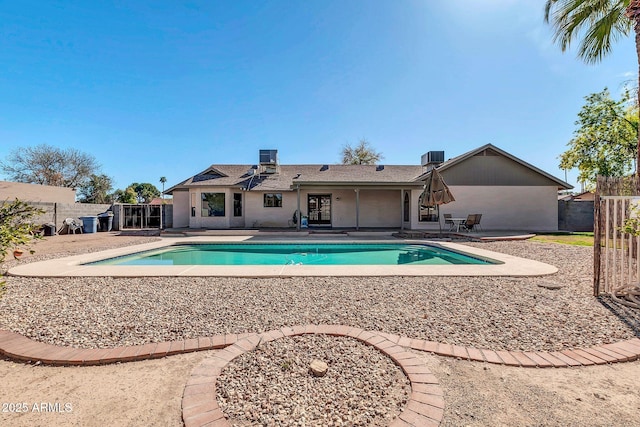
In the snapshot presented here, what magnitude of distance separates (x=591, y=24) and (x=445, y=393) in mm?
12943

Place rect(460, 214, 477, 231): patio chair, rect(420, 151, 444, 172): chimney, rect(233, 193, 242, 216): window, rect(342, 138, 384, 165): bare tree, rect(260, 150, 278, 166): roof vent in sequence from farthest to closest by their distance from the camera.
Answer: rect(342, 138, 384, 165): bare tree < rect(260, 150, 278, 166): roof vent < rect(420, 151, 444, 172): chimney < rect(233, 193, 242, 216): window < rect(460, 214, 477, 231): patio chair

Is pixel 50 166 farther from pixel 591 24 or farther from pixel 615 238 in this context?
pixel 591 24


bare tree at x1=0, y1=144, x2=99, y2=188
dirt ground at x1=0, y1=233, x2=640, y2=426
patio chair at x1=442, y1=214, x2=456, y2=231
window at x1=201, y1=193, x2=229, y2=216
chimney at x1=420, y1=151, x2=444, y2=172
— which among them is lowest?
dirt ground at x1=0, y1=233, x2=640, y2=426

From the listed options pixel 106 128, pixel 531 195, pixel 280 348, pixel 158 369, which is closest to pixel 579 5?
pixel 531 195

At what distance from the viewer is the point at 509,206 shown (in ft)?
55.7

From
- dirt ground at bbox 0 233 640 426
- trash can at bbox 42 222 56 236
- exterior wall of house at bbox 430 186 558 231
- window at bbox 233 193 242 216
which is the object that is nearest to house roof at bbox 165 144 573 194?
window at bbox 233 193 242 216

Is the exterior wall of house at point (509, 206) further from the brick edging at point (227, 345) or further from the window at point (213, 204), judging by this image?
the brick edging at point (227, 345)

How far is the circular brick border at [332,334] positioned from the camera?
1757mm

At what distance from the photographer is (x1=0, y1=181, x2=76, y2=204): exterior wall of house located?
66.6 ft

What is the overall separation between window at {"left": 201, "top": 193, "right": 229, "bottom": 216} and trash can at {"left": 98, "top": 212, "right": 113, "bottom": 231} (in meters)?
6.80

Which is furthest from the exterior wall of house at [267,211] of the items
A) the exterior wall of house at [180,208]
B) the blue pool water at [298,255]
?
the blue pool water at [298,255]

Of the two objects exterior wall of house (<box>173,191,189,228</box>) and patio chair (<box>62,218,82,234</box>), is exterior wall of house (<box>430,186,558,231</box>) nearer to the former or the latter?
exterior wall of house (<box>173,191,189,228</box>)

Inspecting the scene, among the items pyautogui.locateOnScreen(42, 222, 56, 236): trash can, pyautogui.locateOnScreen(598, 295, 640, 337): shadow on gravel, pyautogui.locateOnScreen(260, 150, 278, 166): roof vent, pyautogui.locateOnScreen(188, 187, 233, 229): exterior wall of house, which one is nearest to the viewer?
pyautogui.locateOnScreen(598, 295, 640, 337): shadow on gravel

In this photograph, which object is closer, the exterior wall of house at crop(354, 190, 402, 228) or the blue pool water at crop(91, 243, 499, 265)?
the blue pool water at crop(91, 243, 499, 265)
